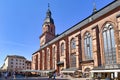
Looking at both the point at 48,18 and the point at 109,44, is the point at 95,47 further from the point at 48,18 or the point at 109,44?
the point at 48,18

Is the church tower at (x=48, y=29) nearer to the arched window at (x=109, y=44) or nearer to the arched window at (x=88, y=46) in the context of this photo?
the arched window at (x=88, y=46)

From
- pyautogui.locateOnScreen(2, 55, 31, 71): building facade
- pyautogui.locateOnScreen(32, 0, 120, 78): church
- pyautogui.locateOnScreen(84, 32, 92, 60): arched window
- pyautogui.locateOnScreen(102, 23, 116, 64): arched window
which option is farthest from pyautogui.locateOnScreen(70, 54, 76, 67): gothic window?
pyautogui.locateOnScreen(2, 55, 31, 71): building facade

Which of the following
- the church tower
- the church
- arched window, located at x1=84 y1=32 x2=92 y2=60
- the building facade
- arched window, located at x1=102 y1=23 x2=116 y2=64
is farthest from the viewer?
the building facade

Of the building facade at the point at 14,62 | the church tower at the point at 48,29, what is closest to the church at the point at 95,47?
the church tower at the point at 48,29

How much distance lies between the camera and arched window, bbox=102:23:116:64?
1056 inches

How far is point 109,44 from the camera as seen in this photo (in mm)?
27906

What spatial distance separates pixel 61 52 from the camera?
45.0 metres

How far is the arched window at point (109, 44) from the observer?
2682cm

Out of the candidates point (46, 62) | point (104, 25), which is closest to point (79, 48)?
point (104, 25)

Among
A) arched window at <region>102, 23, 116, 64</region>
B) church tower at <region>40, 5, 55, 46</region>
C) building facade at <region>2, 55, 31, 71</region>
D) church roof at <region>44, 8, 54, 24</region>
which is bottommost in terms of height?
building facade at <region>2, 55, 31, 71</region>

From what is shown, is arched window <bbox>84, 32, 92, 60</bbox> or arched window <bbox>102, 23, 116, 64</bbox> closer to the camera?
arched window <bbox>102, 23, 116, 64</bbox>

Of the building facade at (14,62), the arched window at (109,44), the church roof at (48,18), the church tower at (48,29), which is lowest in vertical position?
the building facade at (14,62)

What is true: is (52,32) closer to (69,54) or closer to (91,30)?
(69,54)

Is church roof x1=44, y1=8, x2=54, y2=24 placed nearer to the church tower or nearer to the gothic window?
the church tower
